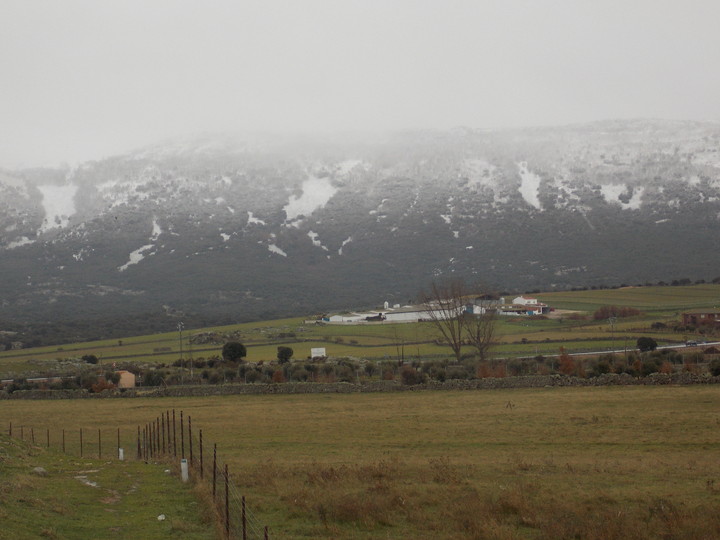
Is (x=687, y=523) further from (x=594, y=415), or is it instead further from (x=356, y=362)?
(x=356, y=362)

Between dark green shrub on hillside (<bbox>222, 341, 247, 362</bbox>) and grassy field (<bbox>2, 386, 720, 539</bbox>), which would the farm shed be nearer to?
grassy field (<bbox>2, 386, 720, 539</bbox>)

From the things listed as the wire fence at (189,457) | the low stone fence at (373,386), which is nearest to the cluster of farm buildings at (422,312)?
the low stone fence at (373,386)

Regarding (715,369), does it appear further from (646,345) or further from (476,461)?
(476,461)

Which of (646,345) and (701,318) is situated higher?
(701,318)

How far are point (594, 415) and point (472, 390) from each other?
53.6ft

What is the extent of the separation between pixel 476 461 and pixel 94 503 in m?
11.1

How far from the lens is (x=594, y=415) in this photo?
32.1m

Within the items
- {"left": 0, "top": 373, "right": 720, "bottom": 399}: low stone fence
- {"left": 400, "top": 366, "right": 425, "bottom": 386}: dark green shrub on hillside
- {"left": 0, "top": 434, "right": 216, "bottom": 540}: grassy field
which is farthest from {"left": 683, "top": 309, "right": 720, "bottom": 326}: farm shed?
{"left": 0, "top": 434, "right": 216, "bottom": 540}: grassy field

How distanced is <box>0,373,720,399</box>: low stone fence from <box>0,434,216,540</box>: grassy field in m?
29.4

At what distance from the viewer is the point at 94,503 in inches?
637

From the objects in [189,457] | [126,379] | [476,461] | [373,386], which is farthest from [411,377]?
[189,457]

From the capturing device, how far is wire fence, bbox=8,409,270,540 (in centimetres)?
1423

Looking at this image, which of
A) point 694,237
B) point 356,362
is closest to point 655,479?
point 356,362

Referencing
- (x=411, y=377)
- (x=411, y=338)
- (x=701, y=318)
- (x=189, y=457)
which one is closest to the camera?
(x=189, y=457)
